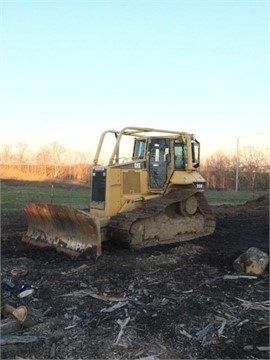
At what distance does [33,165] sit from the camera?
48781 mm

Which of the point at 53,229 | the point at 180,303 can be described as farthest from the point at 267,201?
the point at 180,303

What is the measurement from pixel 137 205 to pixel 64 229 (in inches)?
74.9

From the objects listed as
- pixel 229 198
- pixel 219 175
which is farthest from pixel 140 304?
pixel 219 175

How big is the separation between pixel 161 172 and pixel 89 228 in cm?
298

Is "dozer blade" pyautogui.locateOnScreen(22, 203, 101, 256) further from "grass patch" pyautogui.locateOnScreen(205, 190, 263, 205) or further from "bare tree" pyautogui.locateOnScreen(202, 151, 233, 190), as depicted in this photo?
"bare tree" pyautogui.locateOnScreen(202, 151, 233, 190)

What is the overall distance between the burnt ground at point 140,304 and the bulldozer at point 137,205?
476 millimetres

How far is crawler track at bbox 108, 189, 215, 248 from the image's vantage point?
999cm

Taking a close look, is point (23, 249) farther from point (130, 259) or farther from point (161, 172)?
point (161, 172)

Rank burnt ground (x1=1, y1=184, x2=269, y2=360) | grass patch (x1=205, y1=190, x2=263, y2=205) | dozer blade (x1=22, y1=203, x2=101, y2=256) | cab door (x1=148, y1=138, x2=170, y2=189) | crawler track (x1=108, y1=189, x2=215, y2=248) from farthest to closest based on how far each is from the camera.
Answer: grass patch (x1=205, y1=190, x2=263, y2=205), cab door (x1=148, y1=138, x2=170, y2=189), crawler track (x1=108, y1=189, x2=215, y2=248), dozer blade (x1=22, y1=203, x2=101, y2=256), burnt ground (x1=1, y1=184, x2=269, y2=360)

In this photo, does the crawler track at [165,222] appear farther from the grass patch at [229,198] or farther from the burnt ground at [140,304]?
the grass patch at [229,198]

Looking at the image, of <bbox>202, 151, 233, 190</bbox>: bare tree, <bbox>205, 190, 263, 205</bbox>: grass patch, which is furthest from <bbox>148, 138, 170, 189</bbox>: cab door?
<bbox>202, 151, 233, 190</bbox>: bare tree

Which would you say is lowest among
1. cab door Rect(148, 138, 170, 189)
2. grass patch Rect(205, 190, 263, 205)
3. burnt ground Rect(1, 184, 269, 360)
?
burnt ground Rect(1, 184, 269, 360)

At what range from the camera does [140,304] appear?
6.35 m

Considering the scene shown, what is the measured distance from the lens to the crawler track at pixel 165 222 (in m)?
9.99
